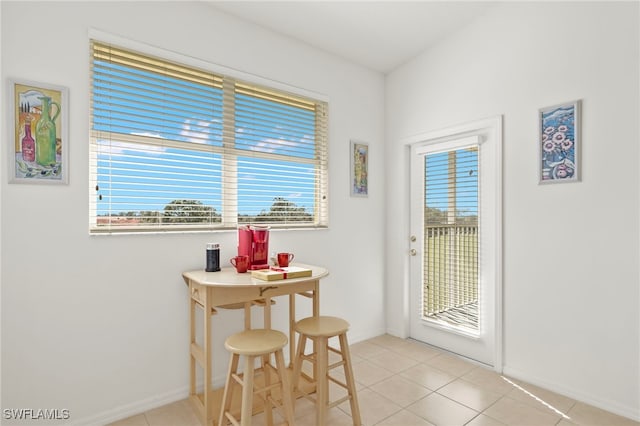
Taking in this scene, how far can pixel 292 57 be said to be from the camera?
296 centimetres

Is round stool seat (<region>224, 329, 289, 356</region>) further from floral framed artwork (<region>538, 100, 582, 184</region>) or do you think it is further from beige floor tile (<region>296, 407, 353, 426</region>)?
floral framed artwork (<region>538, 100, 582, 184</region>)


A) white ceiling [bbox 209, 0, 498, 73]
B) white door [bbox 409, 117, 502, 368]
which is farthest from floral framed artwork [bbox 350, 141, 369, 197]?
white ceiling [bbox 209, 0, 498, 73]

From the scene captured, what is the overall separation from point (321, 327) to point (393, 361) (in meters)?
1.21

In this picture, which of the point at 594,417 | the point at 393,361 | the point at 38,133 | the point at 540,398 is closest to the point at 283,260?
the point at 393,361

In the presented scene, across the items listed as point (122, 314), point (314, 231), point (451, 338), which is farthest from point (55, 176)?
point (451, 338)

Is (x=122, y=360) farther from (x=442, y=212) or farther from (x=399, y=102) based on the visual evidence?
(x=399, y=102)

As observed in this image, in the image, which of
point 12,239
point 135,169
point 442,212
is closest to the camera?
point 12,239

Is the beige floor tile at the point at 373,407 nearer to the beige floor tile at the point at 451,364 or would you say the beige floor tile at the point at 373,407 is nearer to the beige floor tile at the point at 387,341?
the beige floor tile at the point at 451,364

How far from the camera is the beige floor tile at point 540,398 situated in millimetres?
2221

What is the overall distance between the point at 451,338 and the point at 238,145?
8.24ft

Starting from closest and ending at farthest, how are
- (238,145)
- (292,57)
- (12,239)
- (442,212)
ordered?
(12,239), (238,145), (292,57), (442,212)

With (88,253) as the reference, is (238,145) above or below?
above

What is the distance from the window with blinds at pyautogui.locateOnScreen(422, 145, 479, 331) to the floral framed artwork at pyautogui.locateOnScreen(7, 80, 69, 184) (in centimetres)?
286

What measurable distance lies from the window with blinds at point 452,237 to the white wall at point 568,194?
12.0 inches
